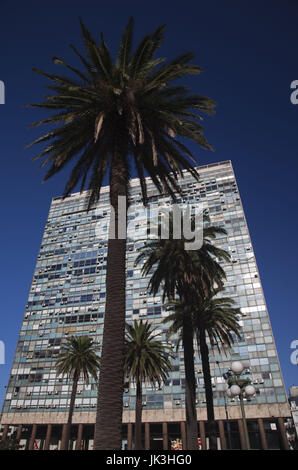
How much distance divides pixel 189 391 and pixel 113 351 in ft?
51.0

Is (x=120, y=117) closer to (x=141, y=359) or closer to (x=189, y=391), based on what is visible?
(x=189, y=391)

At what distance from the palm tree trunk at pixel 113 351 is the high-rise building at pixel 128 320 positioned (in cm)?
4455

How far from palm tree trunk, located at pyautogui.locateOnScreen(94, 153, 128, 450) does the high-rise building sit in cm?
4455

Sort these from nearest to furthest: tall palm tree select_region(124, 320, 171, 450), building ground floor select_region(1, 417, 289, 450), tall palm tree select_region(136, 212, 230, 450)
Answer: tall palm tree select_region(136, 212, 230, 450)
tall palm tree select_region(124, 320, 171, 450)
building ground floor select_region(1, 417, 289, 450)

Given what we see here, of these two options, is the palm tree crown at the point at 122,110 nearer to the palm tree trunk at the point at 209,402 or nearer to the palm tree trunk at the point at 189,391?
the palm tree trunk at the point at 189,391

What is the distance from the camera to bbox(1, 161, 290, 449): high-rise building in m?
57.8

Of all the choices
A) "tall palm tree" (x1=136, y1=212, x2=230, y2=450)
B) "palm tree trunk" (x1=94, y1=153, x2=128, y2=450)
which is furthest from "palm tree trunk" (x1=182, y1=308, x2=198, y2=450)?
"palm tree trunk" (x1=94, y1=153, x2=128, y2=450)

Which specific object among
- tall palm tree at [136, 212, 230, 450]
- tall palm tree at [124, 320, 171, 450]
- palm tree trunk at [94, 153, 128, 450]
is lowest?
palm tree trunk at [94, 153, 128, 450]

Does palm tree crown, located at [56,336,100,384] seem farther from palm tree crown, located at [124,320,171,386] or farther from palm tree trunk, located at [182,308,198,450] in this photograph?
palm tree trunk, located at [182,308,198,450]

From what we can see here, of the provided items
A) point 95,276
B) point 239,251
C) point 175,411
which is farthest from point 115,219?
point 95,276

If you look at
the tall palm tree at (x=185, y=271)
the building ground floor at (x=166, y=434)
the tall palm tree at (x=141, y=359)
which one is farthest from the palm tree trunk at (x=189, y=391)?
the building ground floor at (x=166, y=434)

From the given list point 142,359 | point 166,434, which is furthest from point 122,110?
point 166,434

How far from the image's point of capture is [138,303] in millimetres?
72000
